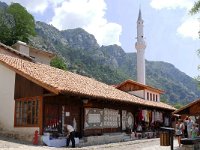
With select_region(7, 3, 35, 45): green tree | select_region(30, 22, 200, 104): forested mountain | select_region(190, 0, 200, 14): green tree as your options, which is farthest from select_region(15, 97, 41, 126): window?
select_region(30, 22, 200, 104): forested mountain

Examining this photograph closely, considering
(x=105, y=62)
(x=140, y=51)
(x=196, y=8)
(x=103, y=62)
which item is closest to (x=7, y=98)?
(x=196, y=8)

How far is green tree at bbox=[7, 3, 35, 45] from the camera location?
53.6 m

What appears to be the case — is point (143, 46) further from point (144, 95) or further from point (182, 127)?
point (182, 127)

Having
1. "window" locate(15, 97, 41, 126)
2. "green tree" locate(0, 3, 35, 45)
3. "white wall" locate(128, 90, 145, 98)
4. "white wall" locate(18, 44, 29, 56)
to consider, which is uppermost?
"green tree" locate(0, 3, 35, 45)

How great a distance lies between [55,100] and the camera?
20266 mm

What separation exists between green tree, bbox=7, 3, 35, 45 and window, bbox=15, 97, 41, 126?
33.7 m

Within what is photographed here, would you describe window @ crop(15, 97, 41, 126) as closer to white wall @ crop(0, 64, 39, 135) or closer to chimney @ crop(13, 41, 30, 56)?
white wall @ crop(0, 64, 39, 135)

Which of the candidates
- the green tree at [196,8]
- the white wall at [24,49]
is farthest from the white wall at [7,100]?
the white wall at [24,49]

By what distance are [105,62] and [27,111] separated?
96174 millimetres

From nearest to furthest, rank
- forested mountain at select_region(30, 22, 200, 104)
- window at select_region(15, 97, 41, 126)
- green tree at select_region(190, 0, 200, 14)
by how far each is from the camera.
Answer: green tree at select_region(190, 0, 200, 14) < window at select_region(15, 97, 41, 126) < forested mountain at select_region(30, 22, 200, 104)

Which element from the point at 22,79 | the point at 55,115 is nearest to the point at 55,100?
the point at 55,115

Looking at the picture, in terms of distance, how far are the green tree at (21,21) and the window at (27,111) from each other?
3366 cm

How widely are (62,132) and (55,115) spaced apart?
1109mm

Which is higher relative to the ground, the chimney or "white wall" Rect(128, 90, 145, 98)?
the chimney
